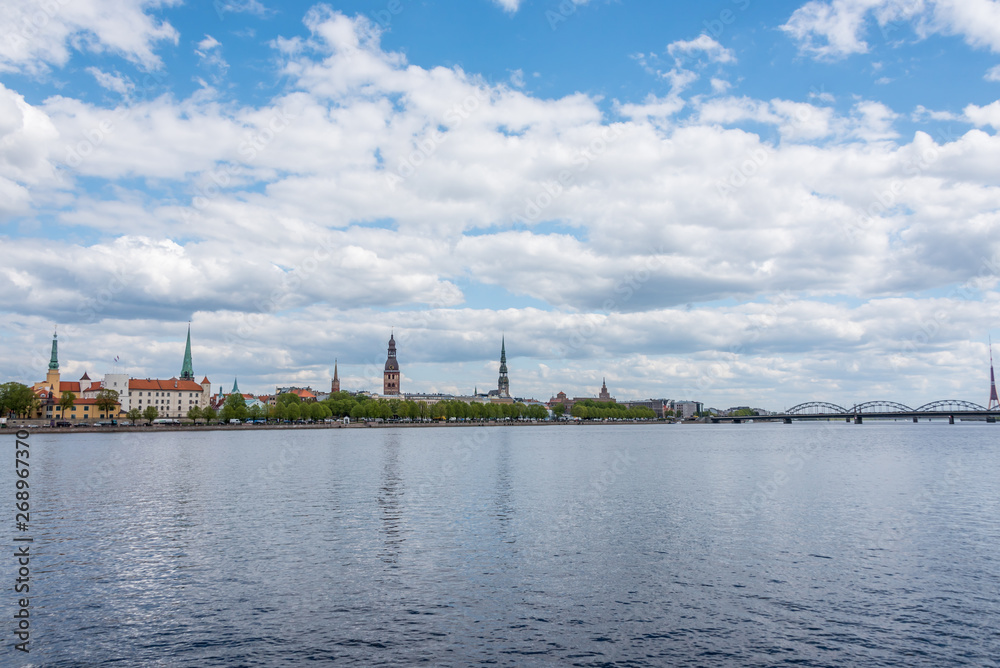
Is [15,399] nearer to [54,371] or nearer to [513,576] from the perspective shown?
[54,371]

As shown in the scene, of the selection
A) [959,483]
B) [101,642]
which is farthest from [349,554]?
[959,483]

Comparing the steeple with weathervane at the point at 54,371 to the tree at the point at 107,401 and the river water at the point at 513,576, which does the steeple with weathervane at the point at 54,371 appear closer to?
the tree at the point at 107,401

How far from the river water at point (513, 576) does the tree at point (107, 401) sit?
6223 inches

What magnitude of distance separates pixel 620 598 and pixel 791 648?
5.40m

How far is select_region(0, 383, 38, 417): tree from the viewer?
14938cm

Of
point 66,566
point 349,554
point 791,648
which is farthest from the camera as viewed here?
point 349,554

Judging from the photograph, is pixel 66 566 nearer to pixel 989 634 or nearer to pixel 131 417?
pixel 989 634

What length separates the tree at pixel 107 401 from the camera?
597ft

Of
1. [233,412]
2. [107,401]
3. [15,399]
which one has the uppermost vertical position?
[15,399]

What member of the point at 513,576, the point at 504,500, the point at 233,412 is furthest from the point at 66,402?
the point at 513,576

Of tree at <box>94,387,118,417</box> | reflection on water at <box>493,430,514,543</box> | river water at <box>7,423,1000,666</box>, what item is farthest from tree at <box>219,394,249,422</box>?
river water at <box>7,423,1000,666</box>

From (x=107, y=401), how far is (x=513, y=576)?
19364 cm

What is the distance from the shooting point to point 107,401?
596 feet

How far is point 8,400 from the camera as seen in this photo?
14912cm
